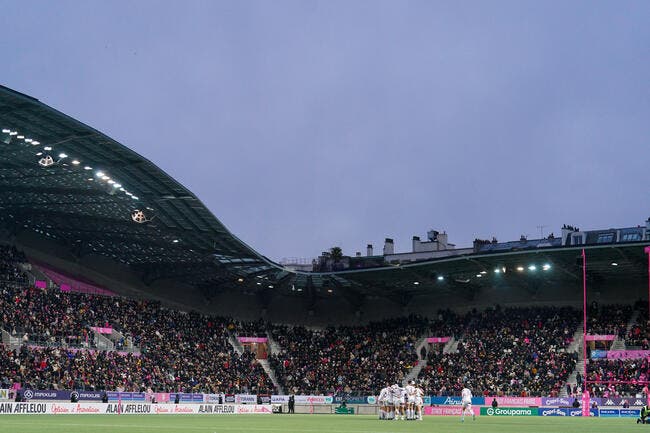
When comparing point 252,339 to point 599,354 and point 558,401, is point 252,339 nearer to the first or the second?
point 558,401

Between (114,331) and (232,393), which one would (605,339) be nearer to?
(232,393)

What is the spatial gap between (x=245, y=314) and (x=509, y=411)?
36026 mm

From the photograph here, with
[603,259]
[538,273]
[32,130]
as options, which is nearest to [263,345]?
[538,273]

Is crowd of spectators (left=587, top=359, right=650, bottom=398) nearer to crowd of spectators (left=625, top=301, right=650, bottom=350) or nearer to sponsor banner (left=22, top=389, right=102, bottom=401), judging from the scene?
crowd of spectators (left=625, top=301, right=650, bottom=350)

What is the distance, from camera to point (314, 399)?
2886 inches

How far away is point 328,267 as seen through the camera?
96875 millimetres

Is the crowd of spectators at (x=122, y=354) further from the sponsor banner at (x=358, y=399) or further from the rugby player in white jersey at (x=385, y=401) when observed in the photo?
the rugby player in white jersey at (x=385, y=401)

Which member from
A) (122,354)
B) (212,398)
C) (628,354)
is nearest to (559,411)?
(628,354)

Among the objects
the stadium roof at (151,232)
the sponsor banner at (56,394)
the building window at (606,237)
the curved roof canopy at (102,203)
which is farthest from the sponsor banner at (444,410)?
the building window at (606,237)

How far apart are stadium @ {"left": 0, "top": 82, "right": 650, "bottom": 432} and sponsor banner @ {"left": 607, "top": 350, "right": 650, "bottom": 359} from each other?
0.11 m

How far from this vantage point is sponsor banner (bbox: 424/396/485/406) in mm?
67062

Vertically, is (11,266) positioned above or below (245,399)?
above

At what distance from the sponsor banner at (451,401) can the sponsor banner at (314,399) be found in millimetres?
9352

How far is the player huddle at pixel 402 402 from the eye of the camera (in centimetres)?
4541
